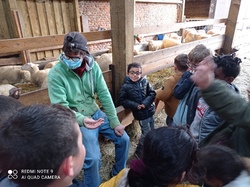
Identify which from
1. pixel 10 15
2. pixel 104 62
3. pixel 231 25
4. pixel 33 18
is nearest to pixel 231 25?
pixel 231 25

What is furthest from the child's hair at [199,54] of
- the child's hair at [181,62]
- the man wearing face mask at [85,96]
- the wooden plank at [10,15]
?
the wooden plank at [10,15]

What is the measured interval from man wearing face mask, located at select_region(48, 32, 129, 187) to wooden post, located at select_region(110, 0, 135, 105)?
24.3 inches

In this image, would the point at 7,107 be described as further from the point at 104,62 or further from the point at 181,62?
the point at 104,62

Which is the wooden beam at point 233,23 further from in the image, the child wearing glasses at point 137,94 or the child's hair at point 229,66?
the child's hair at point 229,66

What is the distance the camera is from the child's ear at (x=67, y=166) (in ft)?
2.56

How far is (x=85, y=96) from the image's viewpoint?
1.98 m

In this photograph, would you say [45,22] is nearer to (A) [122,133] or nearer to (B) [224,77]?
(A) [122,133]

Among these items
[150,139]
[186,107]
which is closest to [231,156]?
[150,139]

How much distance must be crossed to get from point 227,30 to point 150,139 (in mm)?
5108

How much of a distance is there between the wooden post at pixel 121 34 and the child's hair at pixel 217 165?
5.42 feet

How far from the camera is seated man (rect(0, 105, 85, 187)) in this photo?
701 mm

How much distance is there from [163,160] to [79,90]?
1.23 m

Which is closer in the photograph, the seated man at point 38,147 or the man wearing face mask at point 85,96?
the seated man at point 38,147

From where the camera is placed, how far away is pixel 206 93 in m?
1.12
